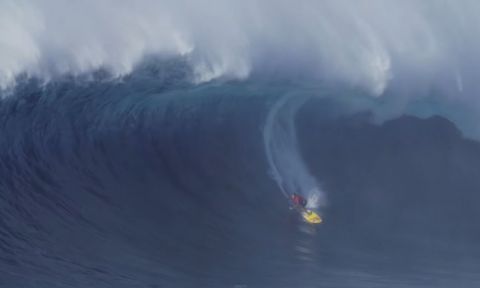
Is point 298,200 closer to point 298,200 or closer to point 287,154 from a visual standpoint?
point 298,200

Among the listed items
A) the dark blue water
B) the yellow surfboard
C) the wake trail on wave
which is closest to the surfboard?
the yellow surfboard

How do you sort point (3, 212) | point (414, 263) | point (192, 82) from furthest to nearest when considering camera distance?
point (414, 263)
point (192, 82)
point (3, 212)

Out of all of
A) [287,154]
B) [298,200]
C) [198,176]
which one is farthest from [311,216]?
[198,176]

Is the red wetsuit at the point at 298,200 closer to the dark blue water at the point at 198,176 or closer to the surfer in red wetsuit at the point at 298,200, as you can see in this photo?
the surfer in red wetsuit at the point at 298,200

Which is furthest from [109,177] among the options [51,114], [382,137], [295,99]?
[382,137]

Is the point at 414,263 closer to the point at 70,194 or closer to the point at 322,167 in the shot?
the point at 322,167

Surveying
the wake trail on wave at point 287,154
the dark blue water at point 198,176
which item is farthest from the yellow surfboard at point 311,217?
the dark blue water at point 198,176
